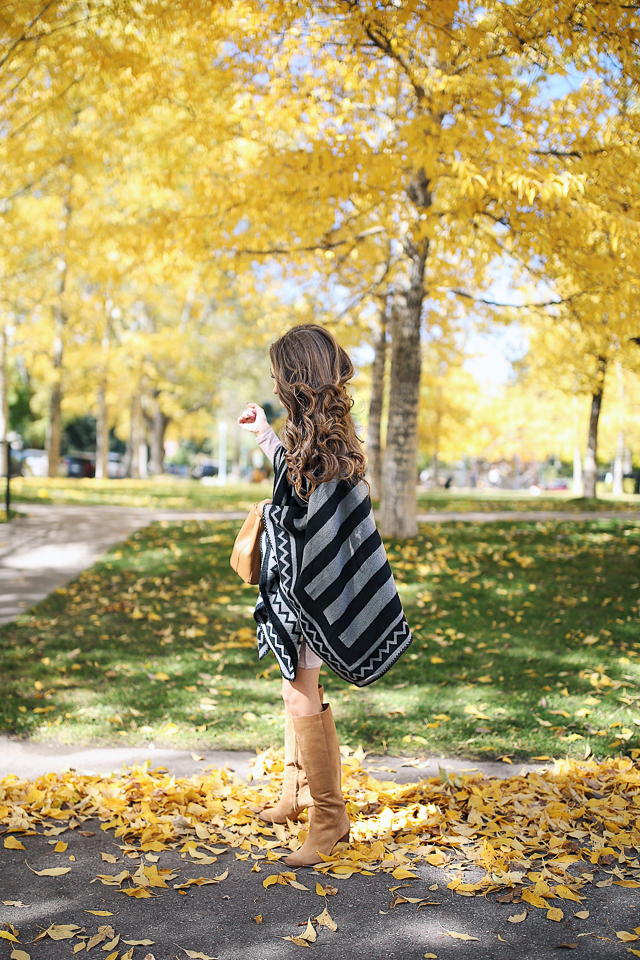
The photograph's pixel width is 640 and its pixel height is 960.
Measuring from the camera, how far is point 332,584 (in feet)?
8.80

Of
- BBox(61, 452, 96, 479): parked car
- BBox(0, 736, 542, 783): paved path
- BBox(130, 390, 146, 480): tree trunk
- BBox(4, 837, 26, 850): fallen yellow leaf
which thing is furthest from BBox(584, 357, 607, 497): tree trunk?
BBox(61, 452, 96, 479): parked car

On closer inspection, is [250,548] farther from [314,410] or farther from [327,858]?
[327,858]

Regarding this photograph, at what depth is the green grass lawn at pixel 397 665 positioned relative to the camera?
436 centimetres

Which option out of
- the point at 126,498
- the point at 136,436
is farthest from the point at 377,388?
the point at 136,436

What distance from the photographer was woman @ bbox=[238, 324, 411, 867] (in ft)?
8.79

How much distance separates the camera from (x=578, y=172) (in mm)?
5078

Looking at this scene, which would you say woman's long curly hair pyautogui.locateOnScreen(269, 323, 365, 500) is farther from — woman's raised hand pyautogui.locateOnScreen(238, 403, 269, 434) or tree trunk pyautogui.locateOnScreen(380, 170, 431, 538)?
tree trunk pyautogui.locateOnScreen(380, 170, 431, 538)

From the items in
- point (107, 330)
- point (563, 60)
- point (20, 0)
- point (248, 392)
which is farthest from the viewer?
point (248, 392)

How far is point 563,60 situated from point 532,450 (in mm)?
31164

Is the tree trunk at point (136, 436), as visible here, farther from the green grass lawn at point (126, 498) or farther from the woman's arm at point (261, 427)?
the woman's arm at point (261, 427)

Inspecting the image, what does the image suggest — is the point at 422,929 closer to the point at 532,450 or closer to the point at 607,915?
the point at 607,915

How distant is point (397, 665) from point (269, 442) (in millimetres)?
3143

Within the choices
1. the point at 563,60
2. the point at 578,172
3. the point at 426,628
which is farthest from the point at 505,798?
the point at 563,60

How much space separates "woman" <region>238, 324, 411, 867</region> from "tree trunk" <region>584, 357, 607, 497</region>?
12.0 meters
